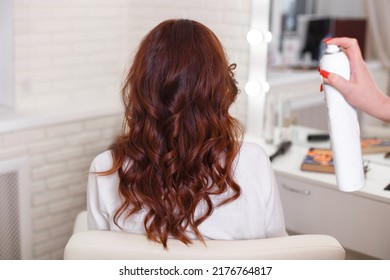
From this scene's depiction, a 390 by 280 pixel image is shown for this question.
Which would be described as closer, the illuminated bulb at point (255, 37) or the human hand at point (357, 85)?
the human hand at point (357, 85)

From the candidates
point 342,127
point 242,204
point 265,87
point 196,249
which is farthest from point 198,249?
point 265,87

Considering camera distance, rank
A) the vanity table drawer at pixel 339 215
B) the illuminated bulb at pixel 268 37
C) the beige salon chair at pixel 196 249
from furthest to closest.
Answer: the illuminated bulb at pixel 268 37 < the vanity table drawer at pixel 339 215 < the beige salon chair at pixel 196 249

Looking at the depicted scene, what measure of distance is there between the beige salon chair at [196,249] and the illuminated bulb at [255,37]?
1.10 meters

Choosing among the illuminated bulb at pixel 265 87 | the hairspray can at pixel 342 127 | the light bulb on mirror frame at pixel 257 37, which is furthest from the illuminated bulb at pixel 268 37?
the hairspray can at pixel 342 127

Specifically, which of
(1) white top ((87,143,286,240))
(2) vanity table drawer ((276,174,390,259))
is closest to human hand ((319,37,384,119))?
(1) white top ((87,143,286,240))

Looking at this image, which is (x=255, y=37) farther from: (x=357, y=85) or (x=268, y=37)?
(x=357, y=85)

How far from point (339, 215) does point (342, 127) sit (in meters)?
0.60

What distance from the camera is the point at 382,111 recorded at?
1.08 m

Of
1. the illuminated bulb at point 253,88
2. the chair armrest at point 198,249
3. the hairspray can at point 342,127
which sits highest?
the hairspray can at point 342,127

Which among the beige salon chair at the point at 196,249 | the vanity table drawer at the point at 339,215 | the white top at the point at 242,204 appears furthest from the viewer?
the vanity table drawer at the point at 339,215

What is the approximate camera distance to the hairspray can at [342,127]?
42.7 inches

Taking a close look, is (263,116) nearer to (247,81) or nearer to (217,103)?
(247,81)

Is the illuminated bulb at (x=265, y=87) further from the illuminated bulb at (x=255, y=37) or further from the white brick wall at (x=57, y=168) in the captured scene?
the white brick wall at (x=57, y=168)

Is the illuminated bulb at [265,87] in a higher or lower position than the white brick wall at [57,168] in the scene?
higher
